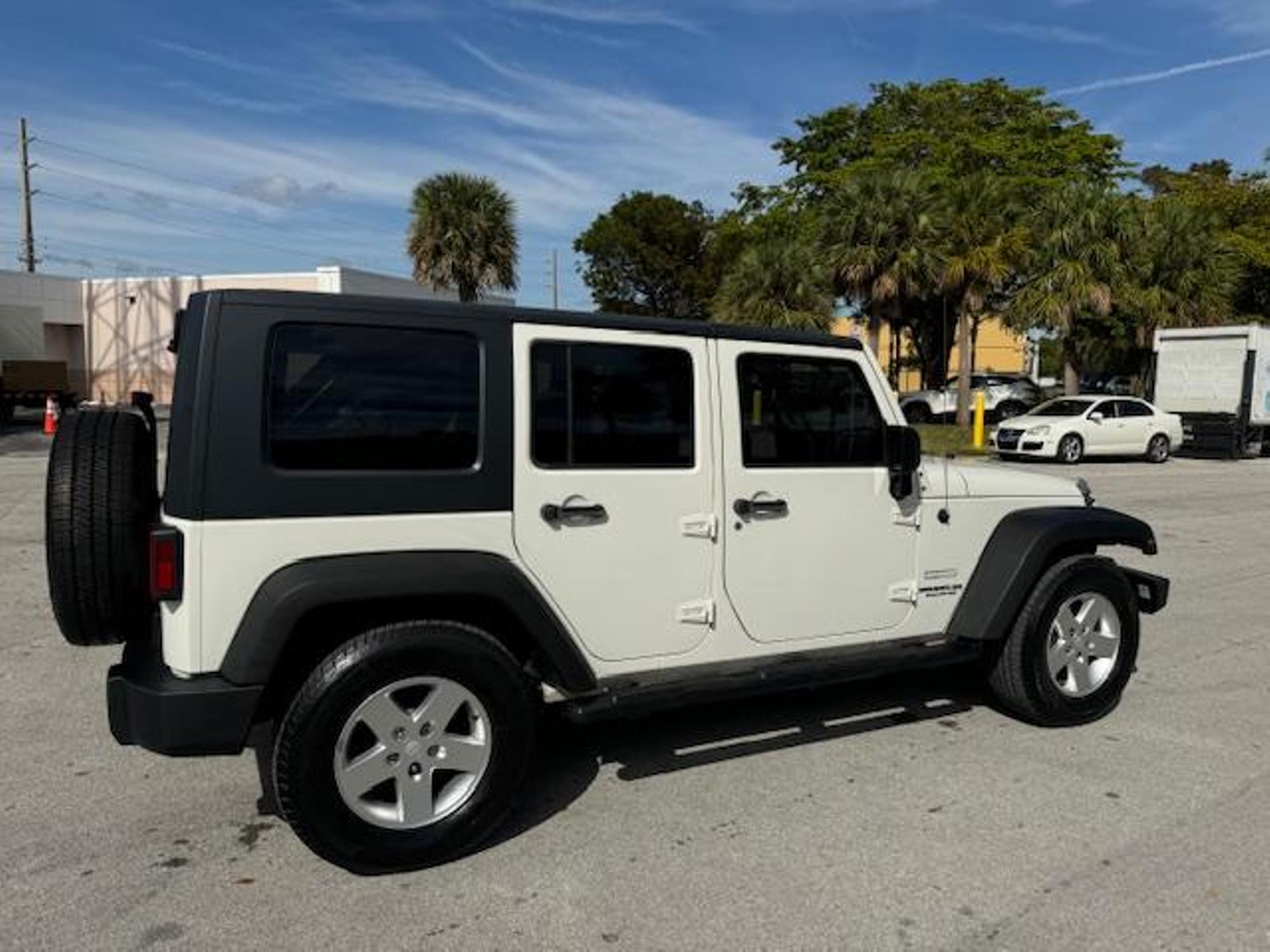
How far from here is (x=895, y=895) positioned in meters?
3.24

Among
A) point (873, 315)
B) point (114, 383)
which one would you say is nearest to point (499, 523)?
point (873, 315)

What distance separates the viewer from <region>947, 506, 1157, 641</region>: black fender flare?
4.53 meters

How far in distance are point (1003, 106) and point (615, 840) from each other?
1510 inches

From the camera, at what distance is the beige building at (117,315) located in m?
39.2

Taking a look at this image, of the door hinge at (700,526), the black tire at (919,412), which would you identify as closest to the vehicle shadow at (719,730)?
the door hinge at (700,526)

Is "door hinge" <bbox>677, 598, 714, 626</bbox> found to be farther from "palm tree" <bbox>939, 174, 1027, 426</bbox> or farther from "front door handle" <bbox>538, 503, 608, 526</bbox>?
"palm tree" <bbox>939, 174, 1027, 426</bbox>

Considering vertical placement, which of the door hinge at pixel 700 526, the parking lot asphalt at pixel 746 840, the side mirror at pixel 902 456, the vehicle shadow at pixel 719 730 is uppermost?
the side mirror at pixel 902 456

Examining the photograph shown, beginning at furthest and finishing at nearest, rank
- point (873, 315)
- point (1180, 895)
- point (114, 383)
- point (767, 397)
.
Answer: point (114, 383)
point (873, 315)
point (767, 397)
point (1180, 895)

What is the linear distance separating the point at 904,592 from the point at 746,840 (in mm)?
1365

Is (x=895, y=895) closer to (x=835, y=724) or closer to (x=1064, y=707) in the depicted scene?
(x=835, y=724)

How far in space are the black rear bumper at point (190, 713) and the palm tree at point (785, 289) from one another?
2727cm

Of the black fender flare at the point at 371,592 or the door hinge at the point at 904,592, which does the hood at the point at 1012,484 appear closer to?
the door hinge at the point at 904,592

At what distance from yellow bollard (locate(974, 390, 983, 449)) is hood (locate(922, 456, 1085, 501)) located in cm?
1817

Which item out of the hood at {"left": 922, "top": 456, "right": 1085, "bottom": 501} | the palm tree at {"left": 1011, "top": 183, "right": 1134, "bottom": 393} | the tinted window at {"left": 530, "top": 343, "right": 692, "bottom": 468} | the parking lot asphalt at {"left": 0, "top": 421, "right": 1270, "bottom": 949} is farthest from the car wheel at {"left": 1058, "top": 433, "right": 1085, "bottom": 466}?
the tinted window at {"left": 530, "top": 343, "right": 692, "bottom": 468}
